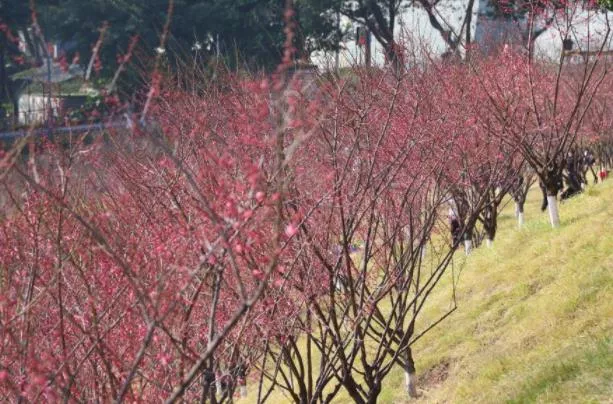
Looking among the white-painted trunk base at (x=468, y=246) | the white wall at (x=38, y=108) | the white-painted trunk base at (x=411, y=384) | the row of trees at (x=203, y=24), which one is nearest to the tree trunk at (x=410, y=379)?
the white-painted trunk base at (x=411, y=384)

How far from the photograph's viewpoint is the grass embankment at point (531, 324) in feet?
30.1

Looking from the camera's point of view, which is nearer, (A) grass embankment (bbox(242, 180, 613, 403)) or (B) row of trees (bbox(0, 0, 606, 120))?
(A) grass embankment (bbox(242, 180, 613, 403))

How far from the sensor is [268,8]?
34.5 metres

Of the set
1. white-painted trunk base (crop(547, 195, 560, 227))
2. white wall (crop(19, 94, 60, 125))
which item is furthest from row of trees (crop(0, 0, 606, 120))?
white-painted trunk base (crop(547, 195, 560, 227))

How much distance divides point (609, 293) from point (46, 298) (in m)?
5.62

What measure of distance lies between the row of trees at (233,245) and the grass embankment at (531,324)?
1.78 ft

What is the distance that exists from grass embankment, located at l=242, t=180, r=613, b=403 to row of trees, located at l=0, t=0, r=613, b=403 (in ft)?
1.78

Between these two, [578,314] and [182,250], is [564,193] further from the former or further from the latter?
[182,250]

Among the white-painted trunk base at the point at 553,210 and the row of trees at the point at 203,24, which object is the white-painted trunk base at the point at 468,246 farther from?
the row of trees at the point at 203,24

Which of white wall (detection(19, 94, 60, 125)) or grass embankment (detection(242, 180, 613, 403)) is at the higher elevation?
white wall (detection(19, 94, 60, 125))

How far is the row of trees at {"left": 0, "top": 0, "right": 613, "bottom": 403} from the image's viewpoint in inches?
201

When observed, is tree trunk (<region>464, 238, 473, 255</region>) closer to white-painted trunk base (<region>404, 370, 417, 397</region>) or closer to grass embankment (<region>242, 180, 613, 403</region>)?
grass embankment (<region>242, 180, 613, 403</region>)

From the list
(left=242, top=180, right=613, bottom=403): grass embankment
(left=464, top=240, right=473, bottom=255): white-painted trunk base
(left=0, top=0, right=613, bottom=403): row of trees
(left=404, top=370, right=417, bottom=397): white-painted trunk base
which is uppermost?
(left=0, top=0, right=613, bottom=403): row of trees

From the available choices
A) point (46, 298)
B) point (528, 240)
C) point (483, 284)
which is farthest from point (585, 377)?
point (528, 240)
